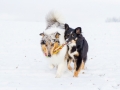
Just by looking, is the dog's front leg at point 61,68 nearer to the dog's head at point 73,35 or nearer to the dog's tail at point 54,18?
the dog's head at point 73,35

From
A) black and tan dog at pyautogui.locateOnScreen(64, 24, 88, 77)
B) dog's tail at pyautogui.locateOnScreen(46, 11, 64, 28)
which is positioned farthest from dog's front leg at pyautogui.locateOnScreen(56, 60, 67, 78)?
dog's tail at pyautogui.locateOnScreen(46, 11, 64, 28)

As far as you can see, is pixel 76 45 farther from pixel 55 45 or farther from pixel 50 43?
pixel 50 43

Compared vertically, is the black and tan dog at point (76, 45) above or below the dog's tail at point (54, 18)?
below

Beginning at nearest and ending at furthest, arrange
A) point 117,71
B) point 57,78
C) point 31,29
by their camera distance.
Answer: point 57,78, point 117,71, point 31,29

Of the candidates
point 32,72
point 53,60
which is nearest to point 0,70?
point 32,72

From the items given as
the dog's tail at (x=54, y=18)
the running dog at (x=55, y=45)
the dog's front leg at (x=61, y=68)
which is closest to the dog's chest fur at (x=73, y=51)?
the running dog at (x=55, y=45)

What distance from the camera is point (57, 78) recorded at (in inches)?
287

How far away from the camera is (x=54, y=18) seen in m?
8.60

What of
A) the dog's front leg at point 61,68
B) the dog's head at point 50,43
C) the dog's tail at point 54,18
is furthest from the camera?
the dog's tail at point 54,18

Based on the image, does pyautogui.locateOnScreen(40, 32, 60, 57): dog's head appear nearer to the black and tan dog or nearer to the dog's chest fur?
the black and tan dog

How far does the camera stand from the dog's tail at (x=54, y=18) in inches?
331

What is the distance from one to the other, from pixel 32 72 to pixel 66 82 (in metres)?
1.63

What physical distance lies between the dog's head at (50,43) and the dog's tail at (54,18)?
3.74ft

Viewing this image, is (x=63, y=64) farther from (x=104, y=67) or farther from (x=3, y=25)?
(x=3, y=25)
